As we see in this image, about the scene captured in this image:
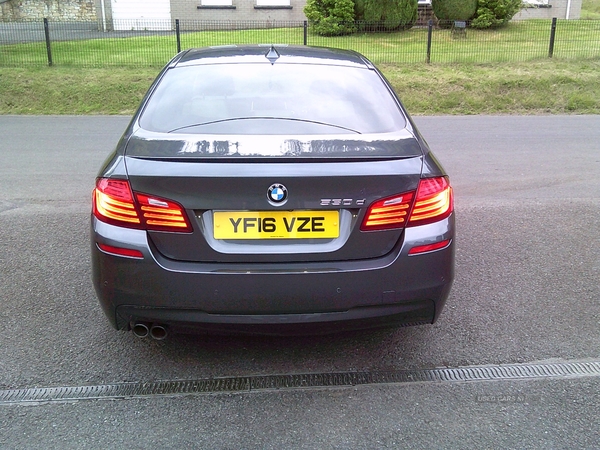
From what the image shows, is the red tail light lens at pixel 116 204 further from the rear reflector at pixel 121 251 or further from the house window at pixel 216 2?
the house window at pixel 216 2

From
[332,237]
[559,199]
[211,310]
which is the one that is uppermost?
[332,237]

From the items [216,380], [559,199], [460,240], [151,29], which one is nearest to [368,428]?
[216,380]

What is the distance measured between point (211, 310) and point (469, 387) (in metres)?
1.36

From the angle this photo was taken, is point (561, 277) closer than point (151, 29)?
Yes

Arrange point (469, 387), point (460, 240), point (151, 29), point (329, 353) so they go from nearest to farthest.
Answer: point (469, 387) < point (329, 353) < point (460, 240) < point (151, 29)

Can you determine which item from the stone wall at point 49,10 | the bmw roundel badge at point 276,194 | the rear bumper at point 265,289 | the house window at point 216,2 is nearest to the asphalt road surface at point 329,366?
the rear bumper at point 265,289

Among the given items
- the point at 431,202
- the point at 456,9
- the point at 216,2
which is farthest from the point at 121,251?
the point at 216,2

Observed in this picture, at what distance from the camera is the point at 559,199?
6.55 metres

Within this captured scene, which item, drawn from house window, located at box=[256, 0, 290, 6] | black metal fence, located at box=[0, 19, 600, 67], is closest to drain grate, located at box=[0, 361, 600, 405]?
black metal fence, located at box=[0, 19, 600, 67]

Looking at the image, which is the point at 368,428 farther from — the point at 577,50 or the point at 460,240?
the point at 577,50

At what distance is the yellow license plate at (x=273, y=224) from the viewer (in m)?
2.79

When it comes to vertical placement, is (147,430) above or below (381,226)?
below

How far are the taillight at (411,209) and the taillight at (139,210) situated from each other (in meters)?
0.85

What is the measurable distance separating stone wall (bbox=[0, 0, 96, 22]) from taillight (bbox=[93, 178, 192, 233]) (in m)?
27.3
